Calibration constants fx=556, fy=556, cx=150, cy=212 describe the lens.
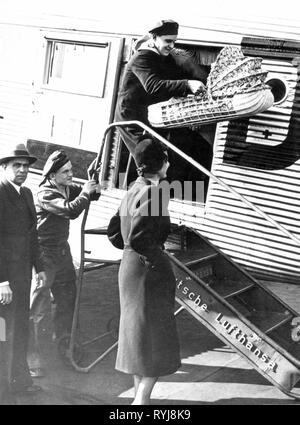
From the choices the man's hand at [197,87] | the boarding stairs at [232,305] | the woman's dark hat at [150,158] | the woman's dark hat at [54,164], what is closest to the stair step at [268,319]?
the boarding stairs at [232,305]

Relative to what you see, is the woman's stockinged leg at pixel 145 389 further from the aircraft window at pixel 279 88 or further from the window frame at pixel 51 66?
the window frame at pixel 51 66

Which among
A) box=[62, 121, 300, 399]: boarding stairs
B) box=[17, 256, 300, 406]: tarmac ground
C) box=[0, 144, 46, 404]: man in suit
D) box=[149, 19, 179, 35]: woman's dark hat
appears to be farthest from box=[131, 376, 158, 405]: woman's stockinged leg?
box=[149, 19, 179, 35]: woman's dark hat

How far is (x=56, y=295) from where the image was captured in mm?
5262

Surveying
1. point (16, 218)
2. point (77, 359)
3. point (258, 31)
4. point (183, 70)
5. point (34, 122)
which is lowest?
point (77, 359)

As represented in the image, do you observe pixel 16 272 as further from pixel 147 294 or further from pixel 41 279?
pixel 147 294

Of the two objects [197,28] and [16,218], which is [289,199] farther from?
[16,218]

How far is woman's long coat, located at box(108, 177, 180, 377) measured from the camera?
3.97 metres

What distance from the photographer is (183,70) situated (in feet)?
21.4

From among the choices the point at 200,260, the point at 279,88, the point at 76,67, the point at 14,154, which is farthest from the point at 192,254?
the point at 76,67

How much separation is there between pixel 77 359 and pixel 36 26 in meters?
5.76

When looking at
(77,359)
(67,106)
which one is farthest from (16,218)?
(67,106)

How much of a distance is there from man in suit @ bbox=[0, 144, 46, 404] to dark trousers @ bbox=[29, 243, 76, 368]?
1.53 feet

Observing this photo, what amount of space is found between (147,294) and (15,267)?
1112 mm

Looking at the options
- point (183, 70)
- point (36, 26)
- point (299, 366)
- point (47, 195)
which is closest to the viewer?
point (299, 366)
